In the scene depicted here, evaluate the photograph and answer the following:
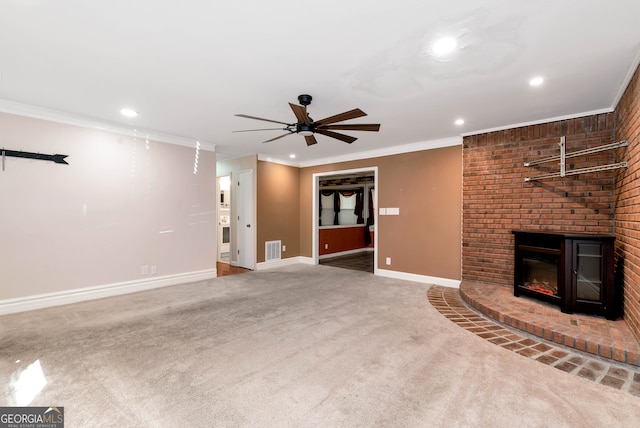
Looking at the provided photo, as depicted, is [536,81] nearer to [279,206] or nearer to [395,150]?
[395,150]

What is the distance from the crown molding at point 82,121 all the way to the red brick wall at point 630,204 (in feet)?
18.2

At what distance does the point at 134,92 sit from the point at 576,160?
5193 millimetres

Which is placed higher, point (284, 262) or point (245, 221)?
point (245, 221)

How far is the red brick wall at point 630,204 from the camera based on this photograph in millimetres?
2400

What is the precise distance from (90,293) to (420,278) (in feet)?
A: 16.4

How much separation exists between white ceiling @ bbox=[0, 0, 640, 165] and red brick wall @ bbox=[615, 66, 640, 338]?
0.86 ft

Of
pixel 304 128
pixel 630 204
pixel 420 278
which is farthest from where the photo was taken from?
pixel 420 278

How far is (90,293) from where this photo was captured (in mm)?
3857

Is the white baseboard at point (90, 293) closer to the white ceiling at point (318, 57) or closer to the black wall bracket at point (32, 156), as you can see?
the black wall bracket at point (32, 156)

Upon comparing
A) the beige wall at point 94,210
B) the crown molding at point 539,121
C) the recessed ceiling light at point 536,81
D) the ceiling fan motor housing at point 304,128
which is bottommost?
the beige wall at point 94,210

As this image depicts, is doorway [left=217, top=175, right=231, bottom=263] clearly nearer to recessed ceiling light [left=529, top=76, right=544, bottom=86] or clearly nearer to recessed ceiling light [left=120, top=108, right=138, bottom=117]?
recessed ceiling light [left=120, top=108, right=138, bottom=117]

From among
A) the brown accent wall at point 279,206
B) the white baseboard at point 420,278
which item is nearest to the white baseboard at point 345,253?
the brown accent wall at point 279,206

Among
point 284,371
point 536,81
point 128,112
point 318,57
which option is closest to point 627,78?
point 536,81

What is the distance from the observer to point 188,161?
4.89 meters
